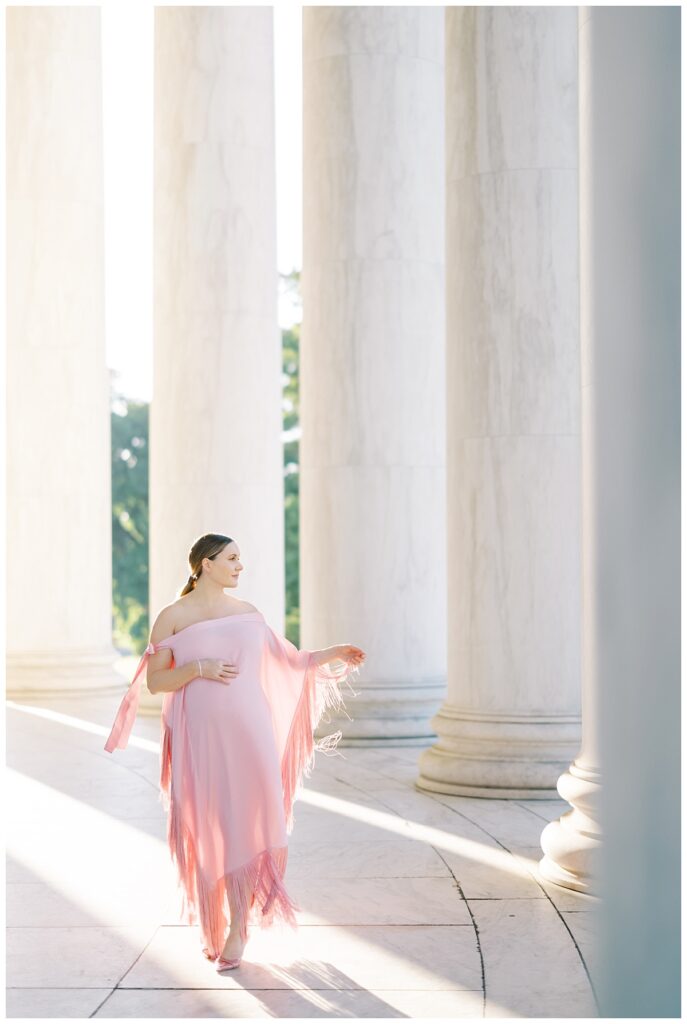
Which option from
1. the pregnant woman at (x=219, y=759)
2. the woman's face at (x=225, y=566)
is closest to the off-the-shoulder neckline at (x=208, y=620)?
the pregnant woman at (x=219, y=759)

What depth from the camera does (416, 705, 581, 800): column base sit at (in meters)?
193

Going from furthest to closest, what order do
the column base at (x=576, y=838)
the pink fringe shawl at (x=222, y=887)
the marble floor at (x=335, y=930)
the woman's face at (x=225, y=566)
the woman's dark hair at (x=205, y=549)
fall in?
the column base at (x=576, y=838)
the woman's dark hair at (x=205, y=549)
the woman's face at (x=225, y=566)
the pink fringe shawl at (x=222, y=887)
the marble floor at (x=335, y=930)

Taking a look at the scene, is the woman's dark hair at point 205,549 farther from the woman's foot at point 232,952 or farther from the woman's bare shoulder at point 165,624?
the woman's foot at point 232,952

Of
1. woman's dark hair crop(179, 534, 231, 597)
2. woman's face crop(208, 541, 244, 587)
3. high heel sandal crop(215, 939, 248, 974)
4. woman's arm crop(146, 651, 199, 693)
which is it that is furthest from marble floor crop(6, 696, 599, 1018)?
woman's dark hair crop(179, 534, 231, 597)

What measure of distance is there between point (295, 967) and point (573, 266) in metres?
114

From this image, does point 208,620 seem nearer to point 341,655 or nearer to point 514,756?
point 341,655

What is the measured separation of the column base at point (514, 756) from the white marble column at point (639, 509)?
4871 inches

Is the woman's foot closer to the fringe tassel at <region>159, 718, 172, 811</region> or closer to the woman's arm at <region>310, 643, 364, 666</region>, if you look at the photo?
the fringe tassel at <region>159, 718, 172, 811</region>

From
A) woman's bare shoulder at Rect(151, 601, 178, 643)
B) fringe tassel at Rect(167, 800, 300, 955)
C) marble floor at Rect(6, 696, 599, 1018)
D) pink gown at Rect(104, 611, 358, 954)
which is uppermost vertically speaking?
woman's bare shoulder at Rect(151, 601, 178, 643)

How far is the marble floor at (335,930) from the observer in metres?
111

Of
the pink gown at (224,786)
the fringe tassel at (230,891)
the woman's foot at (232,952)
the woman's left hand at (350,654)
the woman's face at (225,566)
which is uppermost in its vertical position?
the woman's face at (225,566)

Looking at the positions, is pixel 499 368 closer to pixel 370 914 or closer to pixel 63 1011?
pixel 370 914

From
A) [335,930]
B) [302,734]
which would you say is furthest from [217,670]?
[335,930]

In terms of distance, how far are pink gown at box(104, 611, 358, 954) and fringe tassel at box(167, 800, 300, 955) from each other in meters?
0.09
